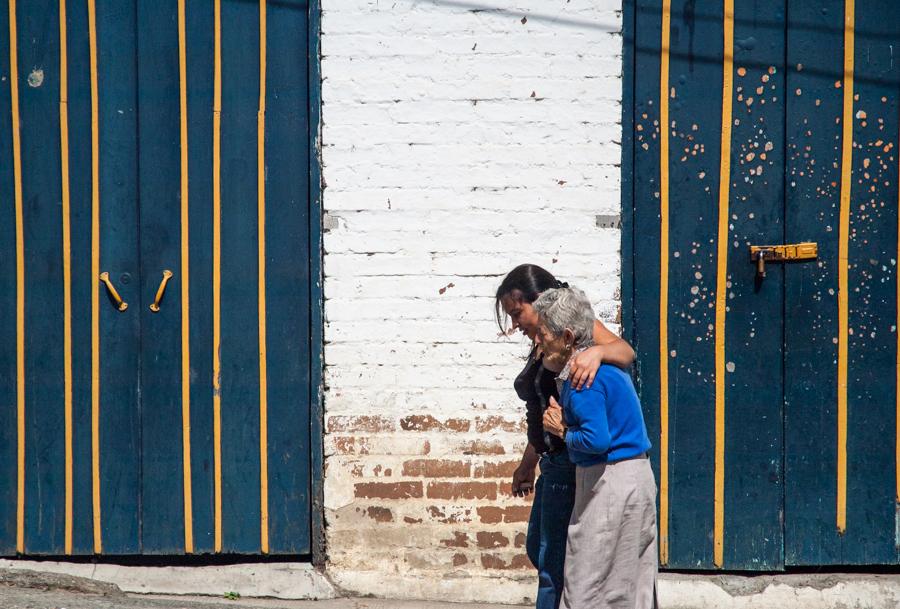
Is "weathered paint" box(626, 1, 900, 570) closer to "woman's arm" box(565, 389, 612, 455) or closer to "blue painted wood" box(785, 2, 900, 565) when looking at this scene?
"blue painted wood" box(785, 2, 900, 565)

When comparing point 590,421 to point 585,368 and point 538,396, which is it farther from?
point 538,396

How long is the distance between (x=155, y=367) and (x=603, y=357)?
225cm

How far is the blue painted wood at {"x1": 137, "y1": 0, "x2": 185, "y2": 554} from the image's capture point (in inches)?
176

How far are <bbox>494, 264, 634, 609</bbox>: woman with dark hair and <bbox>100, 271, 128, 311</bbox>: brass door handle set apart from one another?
189 centimetres

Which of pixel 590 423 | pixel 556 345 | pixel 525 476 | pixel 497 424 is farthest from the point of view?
pixel 497 424

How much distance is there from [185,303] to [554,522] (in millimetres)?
2046

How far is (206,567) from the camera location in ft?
15.0

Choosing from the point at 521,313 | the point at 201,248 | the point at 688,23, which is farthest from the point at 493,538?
the point at 688,23

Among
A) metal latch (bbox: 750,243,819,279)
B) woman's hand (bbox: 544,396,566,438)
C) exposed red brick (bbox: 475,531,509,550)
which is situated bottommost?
exposed red brick (bbox: 475,531,509,550)

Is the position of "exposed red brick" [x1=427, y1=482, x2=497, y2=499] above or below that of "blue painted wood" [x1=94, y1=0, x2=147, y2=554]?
below

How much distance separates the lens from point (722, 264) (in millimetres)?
4387

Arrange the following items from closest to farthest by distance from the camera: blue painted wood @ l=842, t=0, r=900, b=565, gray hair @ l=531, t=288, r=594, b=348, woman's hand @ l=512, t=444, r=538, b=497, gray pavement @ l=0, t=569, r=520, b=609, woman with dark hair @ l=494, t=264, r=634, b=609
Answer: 1. gray hair @ l=531, t=288, r=594, b=348
2. woman with dark hair @ l=494, t=264, r=634, b=609
3. woman's hand @ l=512, t=444, r=538, b=497
4. gray pavement @ l=0, t=569, r=520, b=609
5. blue painted wood @ l=842, t=0, r=900, b=565

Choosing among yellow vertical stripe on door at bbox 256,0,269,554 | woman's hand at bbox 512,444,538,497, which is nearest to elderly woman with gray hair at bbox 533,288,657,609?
woman's hand at bbox 512,444,538,497

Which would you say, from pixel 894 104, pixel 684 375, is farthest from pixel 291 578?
pixel 894 104
